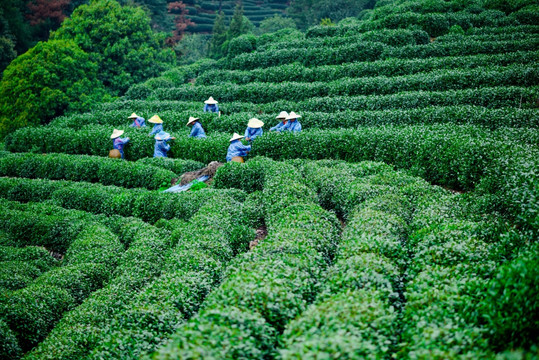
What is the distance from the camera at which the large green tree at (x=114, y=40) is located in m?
32.8

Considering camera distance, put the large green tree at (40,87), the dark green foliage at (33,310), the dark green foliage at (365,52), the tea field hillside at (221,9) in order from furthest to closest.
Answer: the tea field hillside at (221,9)
the large green tree at (40,87)
the dark green foliage at (365,52)
the dark green foliage at (33,310)

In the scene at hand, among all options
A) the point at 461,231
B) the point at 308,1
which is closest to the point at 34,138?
the point at 461,231

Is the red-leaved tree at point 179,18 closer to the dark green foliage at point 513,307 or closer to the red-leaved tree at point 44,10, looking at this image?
the red-leaved tree at point 44,10

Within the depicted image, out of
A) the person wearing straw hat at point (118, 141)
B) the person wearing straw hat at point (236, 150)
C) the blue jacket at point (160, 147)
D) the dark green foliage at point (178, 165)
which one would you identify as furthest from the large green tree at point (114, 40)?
the person wearing straw hat at point (236, 150)

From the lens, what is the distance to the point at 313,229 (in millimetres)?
7977

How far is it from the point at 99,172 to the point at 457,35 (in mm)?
22077

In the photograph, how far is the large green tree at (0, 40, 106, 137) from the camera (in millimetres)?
26797

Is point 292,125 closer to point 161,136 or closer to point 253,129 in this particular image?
point 253,129

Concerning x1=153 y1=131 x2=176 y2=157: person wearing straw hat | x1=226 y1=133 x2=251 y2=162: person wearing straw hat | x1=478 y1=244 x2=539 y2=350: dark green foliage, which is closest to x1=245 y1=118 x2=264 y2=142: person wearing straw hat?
x1=226 y1=133 x2=251 y2=162: person wearing straw hat

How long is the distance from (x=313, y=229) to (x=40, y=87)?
2677 cm

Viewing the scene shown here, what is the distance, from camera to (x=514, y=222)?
7457mm

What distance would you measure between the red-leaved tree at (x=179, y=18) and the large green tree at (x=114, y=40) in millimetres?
15175

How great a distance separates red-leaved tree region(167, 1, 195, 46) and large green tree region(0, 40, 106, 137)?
2378 cm

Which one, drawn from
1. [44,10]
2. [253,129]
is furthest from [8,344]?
[44,10]
